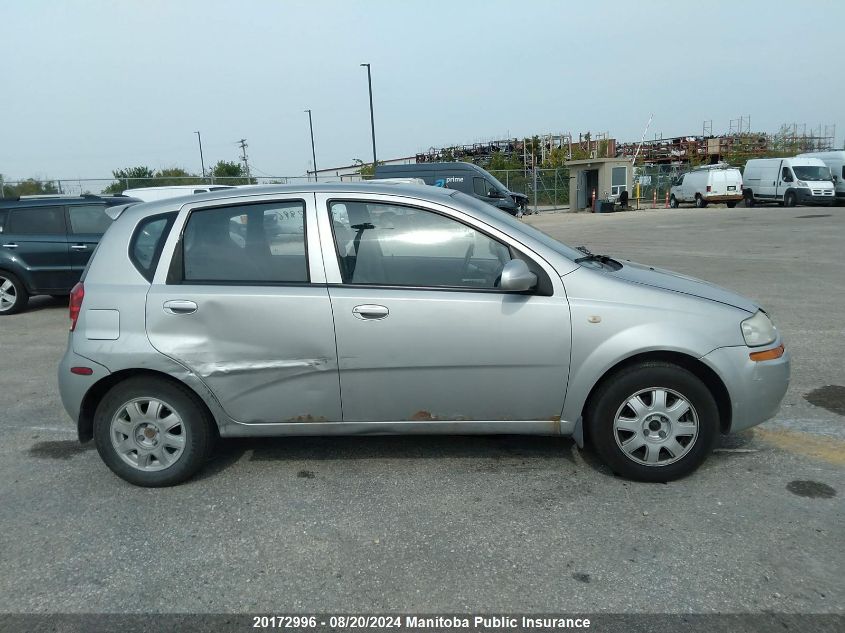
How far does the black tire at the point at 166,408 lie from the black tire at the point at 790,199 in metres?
31.3

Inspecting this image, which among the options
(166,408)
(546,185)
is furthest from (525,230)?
(546,185)

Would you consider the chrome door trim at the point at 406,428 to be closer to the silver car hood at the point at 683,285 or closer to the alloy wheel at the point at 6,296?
the silver car hood at the point at 683,285

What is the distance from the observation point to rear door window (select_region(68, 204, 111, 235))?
973cm

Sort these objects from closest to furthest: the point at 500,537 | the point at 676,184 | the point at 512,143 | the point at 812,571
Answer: the point at 812,571
the point at 500,537
the point at 676,184
the point at 512,143

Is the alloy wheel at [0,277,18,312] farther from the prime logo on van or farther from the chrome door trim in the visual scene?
the prime logo on van

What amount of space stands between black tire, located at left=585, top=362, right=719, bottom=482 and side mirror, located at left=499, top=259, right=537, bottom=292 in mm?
703

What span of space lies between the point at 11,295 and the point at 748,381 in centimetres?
978

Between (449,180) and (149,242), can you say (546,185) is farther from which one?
(149,242)

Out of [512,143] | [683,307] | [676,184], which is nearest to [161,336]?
[683,307]

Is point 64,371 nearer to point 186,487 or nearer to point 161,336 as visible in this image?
point 161,336

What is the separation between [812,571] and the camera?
2.93 metres

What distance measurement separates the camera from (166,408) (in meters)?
3.86

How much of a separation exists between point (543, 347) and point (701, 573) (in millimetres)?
1311

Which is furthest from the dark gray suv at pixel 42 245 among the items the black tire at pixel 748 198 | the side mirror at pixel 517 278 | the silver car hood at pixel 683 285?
the black tire at pixel 748 198
